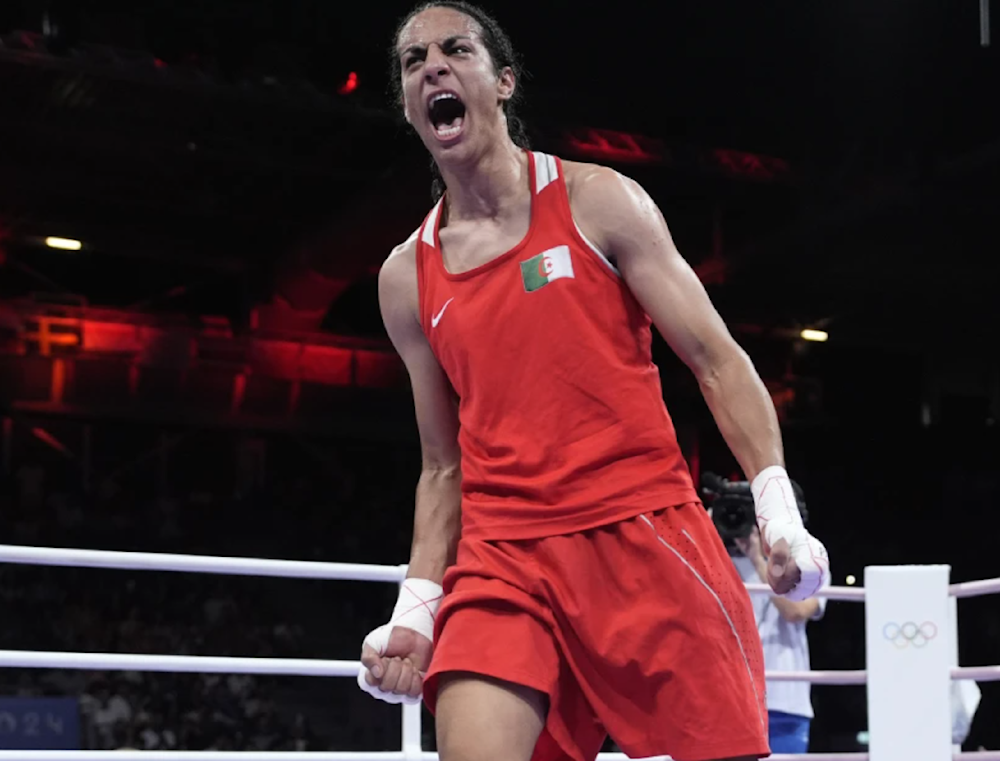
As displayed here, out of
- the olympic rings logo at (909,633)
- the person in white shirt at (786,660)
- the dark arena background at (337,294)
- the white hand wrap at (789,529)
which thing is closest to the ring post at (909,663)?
the olympic rings logo at (909,633)

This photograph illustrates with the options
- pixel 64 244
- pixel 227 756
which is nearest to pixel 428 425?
pixel 227 756

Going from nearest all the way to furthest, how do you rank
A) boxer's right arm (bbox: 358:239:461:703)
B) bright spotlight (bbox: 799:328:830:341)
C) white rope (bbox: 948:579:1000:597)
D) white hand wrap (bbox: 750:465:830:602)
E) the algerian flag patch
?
white hand wrap (bbox: 750:465:830:602)
the algerian flag patch
boxer's right arm (bbox: 358:239:461:703)
white rope (bbox: 948:579:1000:597)
bright spotlight (bbox: 799:328:830:341)

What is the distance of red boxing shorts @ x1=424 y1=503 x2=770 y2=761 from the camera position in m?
1.59

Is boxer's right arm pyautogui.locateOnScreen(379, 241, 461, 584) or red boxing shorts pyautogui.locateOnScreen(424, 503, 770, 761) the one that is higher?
boxer's right arm pyautogui.locateOnScreen(379, 241, 461, 584)

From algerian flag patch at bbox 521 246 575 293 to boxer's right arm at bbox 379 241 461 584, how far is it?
217 mm

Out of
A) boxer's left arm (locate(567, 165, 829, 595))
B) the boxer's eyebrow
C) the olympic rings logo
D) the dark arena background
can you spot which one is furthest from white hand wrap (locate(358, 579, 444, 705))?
the dark arena background

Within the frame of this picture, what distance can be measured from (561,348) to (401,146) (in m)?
7.59

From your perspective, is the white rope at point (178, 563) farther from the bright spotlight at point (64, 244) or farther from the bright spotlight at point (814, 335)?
the bright spotlight at point (814, 335)

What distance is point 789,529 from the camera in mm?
1488

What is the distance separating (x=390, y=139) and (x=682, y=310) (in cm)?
775

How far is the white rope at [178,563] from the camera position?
8.61 feet

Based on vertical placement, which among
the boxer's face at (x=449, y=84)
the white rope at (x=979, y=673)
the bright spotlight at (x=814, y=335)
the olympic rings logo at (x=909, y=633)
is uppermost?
the bright spotlight at (x=814, y=335)

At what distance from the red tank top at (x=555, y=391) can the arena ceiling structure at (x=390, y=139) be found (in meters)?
6.16

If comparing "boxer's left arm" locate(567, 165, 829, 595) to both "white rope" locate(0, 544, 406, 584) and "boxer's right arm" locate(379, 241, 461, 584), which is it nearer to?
"boxer's right arm" locate(379, 241, 461, 584)
